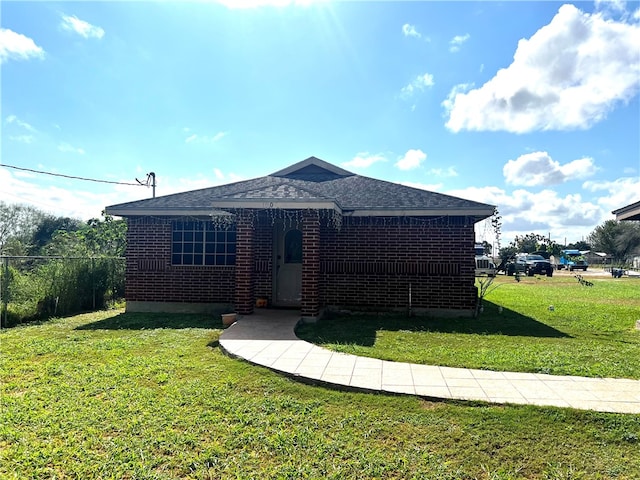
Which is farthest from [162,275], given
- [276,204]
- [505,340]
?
[505,340]

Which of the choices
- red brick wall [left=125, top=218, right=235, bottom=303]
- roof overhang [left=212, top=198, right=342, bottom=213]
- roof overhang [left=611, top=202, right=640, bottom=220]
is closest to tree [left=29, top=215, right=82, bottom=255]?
red brick wall [left=125, top=218, right=235, bottom=303]

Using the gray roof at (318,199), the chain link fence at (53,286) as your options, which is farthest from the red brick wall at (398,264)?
the chain link fence at (53,286)

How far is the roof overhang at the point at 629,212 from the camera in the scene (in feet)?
24.1

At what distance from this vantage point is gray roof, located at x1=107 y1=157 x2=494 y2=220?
7113 millimetres

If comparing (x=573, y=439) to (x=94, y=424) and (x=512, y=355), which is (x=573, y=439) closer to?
(x=512, y=355)

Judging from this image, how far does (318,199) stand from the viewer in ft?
23.0

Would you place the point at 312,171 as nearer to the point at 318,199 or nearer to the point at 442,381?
the point at 318,199

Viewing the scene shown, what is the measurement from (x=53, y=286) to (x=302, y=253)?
608 cm

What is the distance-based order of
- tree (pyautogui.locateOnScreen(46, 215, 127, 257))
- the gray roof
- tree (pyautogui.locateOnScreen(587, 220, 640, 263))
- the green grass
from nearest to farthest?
the green grass, the gray roof, tree (pyautogui.locateOnScreen(46, 215, 127, 257)), tree (pyautogui.locateOnScreen(587, 220, 640, 263))

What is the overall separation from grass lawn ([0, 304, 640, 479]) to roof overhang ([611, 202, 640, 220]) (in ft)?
19.9

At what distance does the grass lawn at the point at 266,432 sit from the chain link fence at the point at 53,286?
4469mm

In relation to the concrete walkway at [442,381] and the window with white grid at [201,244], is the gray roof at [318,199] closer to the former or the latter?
the window with white grid at [201,244]

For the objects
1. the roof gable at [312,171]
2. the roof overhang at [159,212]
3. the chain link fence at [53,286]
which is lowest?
the chain link fence at [53,286]

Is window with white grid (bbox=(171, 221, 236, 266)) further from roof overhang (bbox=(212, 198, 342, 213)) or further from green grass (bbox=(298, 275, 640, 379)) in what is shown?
green grass (bbox=(298, 275, 640, 379))
